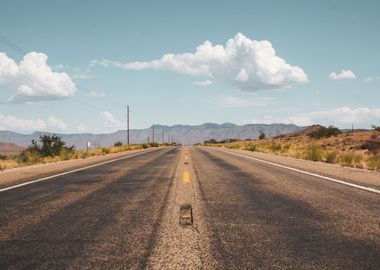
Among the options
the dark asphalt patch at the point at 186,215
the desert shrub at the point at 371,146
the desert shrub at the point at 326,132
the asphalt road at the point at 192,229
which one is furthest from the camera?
the desert shrub at the point at 326,132

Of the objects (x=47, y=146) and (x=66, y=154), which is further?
(x=47, y=146)

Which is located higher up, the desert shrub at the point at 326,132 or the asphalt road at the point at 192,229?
the desert shrub at the point at 326,132

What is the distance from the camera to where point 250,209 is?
18.6 ft

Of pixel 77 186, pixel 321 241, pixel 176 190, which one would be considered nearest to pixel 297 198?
pixel 176 190

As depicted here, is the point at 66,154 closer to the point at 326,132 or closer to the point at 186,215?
the point at 186,215

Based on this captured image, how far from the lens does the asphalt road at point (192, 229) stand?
11.0ft

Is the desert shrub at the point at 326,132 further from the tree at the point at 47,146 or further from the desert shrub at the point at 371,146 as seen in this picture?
the tree at the point at 47,146

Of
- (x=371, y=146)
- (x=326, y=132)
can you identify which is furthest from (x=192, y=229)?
(x=326, y=132)

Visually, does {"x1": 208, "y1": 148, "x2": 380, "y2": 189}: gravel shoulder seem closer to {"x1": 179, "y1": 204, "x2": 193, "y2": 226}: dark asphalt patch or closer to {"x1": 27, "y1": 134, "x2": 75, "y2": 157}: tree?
→ {"x1": 179, "y1": 204, "x2": 193, "y2": 226}: dark asphalt patch

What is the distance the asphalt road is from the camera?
3361mm

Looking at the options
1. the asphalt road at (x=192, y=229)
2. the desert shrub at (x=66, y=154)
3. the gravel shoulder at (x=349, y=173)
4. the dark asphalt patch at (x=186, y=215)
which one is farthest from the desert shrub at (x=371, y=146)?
the dark asphalt patch at (x=186, y=215)

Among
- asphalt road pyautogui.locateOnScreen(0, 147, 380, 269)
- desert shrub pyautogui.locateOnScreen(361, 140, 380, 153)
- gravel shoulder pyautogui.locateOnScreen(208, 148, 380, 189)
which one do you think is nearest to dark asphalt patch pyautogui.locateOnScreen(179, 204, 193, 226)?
asphalt road pyautogui.locateOnScreen(0, 147, 380, 269)

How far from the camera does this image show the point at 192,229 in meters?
4.46

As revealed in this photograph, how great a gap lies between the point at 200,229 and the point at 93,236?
1141 millimetres
